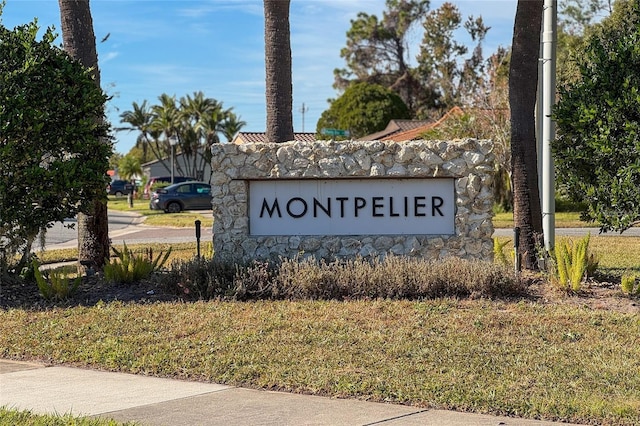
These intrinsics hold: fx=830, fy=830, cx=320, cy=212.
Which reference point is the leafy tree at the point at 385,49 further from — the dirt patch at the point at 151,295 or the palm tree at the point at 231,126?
the dirt patch at the point at 151,295

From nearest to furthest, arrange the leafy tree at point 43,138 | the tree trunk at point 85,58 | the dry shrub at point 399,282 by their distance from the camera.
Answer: the dry shrub at point 399,282 < the leafy tree at point 43,138 < the tree trunk at point 85,58

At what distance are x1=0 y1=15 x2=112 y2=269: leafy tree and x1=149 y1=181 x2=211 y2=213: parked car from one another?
29.0 metres

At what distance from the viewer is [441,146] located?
476 inches

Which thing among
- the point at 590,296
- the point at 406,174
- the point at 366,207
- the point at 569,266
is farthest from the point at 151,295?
the point at 590,296

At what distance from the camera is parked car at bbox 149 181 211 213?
134ft

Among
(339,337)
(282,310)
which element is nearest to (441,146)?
(282,310)

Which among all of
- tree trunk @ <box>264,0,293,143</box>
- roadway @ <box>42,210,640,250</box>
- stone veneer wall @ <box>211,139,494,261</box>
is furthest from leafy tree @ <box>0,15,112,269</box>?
roadway @ <box>42,210,640,250</box>

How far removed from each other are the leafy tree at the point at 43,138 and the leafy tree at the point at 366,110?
46278mm

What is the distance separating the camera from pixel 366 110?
192 ft

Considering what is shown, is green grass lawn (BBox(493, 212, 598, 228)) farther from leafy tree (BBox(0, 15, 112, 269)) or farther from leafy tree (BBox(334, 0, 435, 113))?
leafy tree (BBox(334, 0, 435, 113))

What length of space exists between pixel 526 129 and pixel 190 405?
25.8 feet

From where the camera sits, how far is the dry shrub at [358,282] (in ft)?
34.6

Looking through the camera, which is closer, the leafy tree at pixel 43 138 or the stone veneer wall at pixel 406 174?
the leafy tree at pixel 43 138

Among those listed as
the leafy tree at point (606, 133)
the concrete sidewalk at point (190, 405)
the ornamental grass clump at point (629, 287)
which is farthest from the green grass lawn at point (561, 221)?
the concrete sidewalk at point (190, 405)
